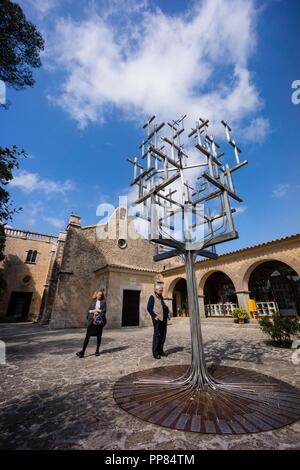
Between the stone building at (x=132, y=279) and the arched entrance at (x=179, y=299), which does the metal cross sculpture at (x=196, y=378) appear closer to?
the stone building at (x=132, y=279)

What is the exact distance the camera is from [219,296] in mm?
16109

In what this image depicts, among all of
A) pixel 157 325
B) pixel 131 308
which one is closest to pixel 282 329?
pixel 157 325

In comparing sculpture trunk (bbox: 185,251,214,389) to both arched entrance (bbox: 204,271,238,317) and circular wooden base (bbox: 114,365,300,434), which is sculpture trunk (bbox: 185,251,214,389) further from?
arched entrance (bbox: 204,271,238,317)

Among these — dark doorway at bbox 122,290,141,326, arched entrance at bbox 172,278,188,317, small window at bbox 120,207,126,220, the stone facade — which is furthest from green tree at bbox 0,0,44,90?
arched entrance at bbox 172,278,188,317

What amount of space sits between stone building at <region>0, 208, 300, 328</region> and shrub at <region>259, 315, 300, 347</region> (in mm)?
4914

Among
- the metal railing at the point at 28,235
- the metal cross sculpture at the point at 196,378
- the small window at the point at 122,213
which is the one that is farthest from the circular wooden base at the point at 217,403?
the metal railing at the point at 28,235

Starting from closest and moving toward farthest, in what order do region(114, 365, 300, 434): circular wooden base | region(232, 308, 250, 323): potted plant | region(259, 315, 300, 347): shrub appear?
region(114, 365, 300, 434): circular wooden base
region(259, 315, 300, 347): shrub
region(232, 308, 250, 323): potted plant

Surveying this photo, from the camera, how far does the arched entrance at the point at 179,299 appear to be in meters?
18.0

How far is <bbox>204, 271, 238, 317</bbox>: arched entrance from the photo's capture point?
14.7 m

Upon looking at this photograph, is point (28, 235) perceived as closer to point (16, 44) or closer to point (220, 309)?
point (16, 44)

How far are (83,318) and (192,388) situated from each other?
1187 cm

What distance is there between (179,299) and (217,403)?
1683 cm

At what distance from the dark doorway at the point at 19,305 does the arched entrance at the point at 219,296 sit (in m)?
17.6
